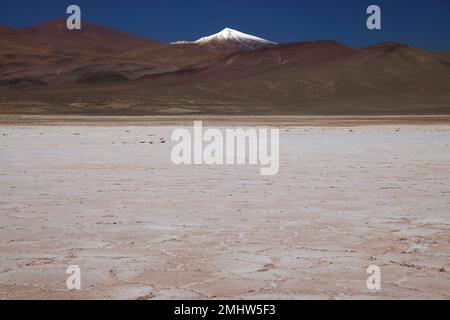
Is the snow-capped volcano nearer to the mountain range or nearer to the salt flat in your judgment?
the mountain range

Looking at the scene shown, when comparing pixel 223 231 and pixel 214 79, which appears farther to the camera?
pixel 214 79

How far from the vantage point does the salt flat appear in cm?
409

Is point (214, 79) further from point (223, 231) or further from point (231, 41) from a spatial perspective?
point (223, 231)

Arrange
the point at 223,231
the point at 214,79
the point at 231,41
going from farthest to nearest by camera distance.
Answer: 1. the point at 231,41
2. the point at 214,79
3. the point at 223,231

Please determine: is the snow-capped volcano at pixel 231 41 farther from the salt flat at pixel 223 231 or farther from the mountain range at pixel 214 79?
the salt flat at pixel 223 231

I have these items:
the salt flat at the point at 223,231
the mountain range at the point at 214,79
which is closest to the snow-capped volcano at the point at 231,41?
the mountain range at the point at 214,79

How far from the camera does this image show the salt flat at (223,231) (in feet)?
13.4

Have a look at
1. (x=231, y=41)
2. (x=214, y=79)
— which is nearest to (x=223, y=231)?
(x=214, y=79)

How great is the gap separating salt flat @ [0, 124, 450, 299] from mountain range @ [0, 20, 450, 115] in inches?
1698

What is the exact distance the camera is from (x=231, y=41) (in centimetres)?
16338

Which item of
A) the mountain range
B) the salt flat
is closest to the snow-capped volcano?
the mountain range

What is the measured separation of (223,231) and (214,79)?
87.8 metres
